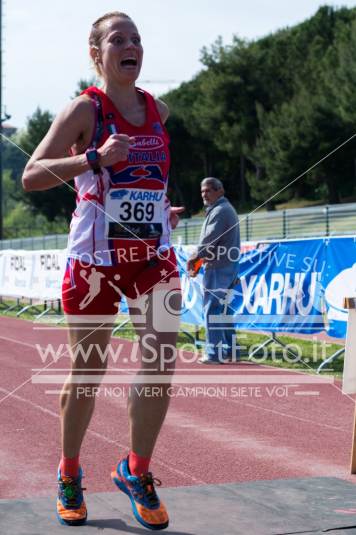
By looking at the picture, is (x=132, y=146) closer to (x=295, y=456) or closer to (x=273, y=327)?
(x=295, y=456)

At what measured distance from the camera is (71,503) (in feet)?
12.5

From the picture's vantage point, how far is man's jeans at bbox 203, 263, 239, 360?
10.3 m

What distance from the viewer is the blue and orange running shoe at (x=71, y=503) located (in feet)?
12.3

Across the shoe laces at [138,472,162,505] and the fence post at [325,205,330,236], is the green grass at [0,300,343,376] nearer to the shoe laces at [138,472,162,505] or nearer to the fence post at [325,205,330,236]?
the shoe laces at [138,472,162,505]

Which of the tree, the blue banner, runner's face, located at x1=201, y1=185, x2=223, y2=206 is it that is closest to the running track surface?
the blue banner

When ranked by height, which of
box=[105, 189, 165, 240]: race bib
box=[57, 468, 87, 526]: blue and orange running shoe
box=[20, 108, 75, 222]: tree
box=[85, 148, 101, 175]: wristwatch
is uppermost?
box=[20, 108, 75, 222]: tree

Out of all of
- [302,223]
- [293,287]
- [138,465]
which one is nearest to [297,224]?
[302,223]

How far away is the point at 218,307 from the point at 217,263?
23.4 inches

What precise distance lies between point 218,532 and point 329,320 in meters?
5.80

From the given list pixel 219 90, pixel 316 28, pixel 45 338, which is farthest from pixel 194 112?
pixel 45 338

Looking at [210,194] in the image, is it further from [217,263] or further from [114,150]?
[114,150]

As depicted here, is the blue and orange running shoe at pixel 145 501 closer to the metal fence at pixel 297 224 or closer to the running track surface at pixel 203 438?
the running track surface at pixel 203 438

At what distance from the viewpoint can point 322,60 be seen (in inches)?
1949

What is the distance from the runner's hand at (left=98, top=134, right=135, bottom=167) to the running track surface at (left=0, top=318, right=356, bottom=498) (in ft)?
6.27
